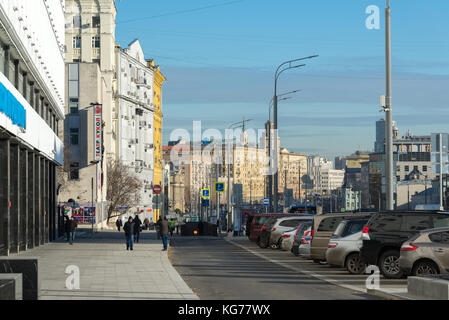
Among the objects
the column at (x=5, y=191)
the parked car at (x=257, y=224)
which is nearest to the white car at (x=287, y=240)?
the parked car at (x=257, y=224)

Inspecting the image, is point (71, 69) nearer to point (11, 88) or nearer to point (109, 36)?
point (109, 36)

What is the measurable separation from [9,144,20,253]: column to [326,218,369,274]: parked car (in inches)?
587

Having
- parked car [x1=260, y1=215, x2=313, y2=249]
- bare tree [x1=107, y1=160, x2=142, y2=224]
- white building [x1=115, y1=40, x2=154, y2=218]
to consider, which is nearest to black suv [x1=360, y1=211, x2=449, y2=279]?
parked car [x1=260, y1=215, x2=313, y2=249]

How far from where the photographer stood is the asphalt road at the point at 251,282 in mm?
17219

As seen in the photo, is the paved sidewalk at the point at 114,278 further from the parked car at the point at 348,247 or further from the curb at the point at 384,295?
the parked car at the point at 348,247

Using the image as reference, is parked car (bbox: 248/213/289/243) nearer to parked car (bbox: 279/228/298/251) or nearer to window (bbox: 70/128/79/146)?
parked car (bbox: 279/228/298/251)

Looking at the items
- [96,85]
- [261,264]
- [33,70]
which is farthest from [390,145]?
[96,85]

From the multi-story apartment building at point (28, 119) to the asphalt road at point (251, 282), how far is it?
734 cm

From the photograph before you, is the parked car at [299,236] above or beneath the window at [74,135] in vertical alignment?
beneath

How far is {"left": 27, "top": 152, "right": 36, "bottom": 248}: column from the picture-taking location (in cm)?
3925

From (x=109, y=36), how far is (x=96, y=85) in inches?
1179

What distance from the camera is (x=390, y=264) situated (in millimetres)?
21656

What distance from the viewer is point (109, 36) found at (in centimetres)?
10581
